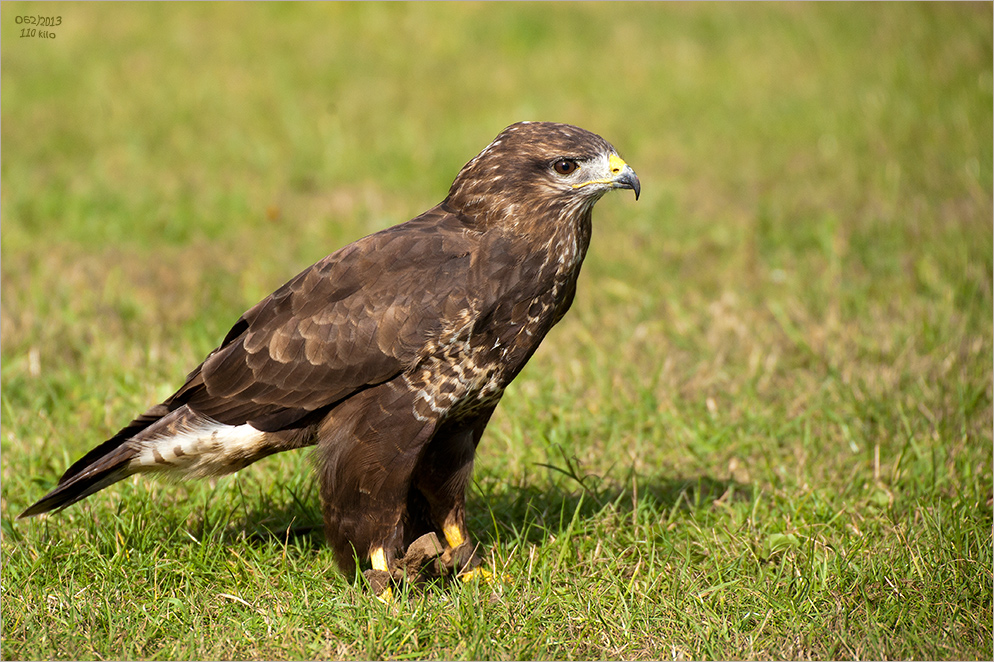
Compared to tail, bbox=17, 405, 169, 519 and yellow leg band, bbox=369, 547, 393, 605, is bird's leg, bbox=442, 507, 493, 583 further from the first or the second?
tail, bbox=17, 405, 169, 519

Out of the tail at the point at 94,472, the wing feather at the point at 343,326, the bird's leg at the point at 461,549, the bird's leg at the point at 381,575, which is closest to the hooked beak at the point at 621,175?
the wing feather at the point at 343,326

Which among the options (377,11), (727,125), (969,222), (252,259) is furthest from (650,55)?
(252,259)

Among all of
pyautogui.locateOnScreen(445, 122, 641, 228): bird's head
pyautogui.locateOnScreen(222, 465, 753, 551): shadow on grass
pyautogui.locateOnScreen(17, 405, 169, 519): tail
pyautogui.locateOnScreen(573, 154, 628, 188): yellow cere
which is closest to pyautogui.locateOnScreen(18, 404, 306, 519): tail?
pyautogui.locateOnScreen(17, 405, 169, 519): tail

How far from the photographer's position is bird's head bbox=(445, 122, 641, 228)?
3.28 meters

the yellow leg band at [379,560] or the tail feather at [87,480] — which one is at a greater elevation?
the tail feather at [87,480]

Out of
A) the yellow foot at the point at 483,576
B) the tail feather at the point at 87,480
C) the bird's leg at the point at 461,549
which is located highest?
the tail feather at the point at 87,480

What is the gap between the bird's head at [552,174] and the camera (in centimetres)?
328

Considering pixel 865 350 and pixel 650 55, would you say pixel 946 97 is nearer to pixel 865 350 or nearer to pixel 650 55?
pixel 650 55

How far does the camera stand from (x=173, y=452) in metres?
3.52

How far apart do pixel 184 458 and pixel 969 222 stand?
5.78 metres

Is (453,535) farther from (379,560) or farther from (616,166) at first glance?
(616,166)

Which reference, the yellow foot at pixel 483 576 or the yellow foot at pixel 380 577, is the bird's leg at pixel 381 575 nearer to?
the yellow foot at pixel 380 577

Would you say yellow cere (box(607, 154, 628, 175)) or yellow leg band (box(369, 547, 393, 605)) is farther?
yellow leg band (box(369, 547, 393, 605))

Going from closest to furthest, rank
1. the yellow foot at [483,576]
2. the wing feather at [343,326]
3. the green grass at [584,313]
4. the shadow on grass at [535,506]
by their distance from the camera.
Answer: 1. the wing feather at [343,326]
2. the green grass at [584,313]
3. the yellow foot at [483,576]
4. the shadow on grass at [535,506]
